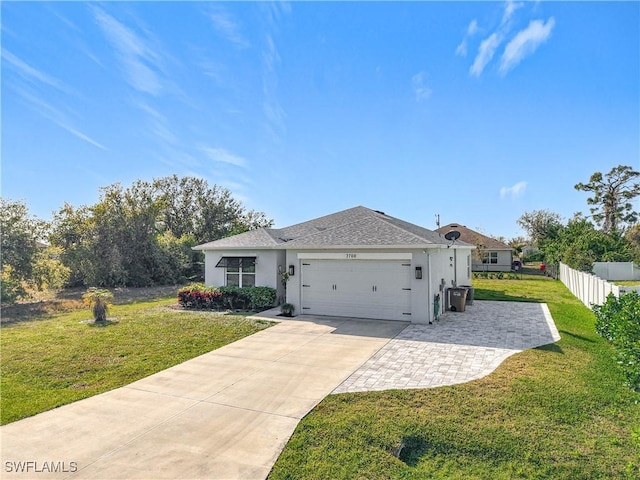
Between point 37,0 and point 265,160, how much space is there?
13527 millimetres

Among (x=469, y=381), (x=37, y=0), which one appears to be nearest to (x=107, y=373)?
(x=469, y=381)

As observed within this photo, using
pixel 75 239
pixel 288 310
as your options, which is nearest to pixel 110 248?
pixel 75 239

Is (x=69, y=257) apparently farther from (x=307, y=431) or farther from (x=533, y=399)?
(x=533, y=399)

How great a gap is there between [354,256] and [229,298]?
6.23 metres

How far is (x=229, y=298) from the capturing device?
15.8 meters

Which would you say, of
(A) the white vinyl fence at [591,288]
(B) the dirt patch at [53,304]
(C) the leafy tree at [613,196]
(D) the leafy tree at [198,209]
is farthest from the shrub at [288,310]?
(C) the leafy tree at [613,196]

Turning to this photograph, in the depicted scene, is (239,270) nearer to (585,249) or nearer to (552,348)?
(552,348)

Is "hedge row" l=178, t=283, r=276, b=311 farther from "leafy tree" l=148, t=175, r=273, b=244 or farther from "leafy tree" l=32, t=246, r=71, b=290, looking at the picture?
"leafy tree" l=148, t=175, r=273, b=244

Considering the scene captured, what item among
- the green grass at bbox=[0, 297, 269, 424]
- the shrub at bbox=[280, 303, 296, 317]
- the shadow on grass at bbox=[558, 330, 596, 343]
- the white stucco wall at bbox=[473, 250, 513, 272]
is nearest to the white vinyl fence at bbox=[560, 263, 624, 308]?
the shadow on grass at bbox=[558, 330, 596, 343]

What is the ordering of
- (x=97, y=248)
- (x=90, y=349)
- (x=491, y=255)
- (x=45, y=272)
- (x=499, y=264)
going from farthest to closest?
1. (x=491, y=255)
2. (x=499, y=264)
3. (x=97, y=248)
4. (x=45, y=272)
5. (x=90, y=349)

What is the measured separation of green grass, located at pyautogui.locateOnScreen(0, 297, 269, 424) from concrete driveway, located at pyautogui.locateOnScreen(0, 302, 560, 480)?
0.59 metres

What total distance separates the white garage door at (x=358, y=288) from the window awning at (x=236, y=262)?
134 inches

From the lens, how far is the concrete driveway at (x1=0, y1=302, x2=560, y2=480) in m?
4.54

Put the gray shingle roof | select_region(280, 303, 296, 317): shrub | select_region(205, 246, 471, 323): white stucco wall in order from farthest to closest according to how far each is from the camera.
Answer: select_region(280, 303, 296, 317): shrub < the gray shingle roof < select_region(205, 246, 471, 323): white stucco wall
